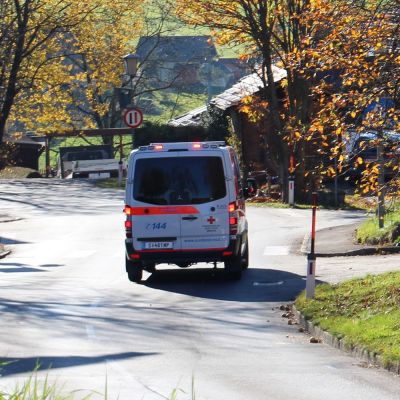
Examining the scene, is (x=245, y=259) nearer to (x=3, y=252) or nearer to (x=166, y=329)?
(x=166, y=329)

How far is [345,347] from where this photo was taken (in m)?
12.1

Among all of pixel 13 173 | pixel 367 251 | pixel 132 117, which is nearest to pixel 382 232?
pixel 367 251

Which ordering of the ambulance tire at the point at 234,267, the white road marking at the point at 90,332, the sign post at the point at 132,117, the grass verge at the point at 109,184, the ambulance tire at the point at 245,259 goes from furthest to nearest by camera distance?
the grass verge at the point at 109,184
the sign post at the point at 132,117
the ambulance tire at the point at 245,259
the ambulance tire at the point at 234,267
the white road marking at the point at 90,332

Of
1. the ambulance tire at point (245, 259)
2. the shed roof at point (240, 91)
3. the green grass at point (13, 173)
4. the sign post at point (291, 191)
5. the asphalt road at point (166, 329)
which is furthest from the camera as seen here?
the green grass at point (13, 173)

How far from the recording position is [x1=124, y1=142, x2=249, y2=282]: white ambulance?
18.5 meters

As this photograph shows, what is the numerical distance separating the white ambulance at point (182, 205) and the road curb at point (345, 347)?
3.99 metres

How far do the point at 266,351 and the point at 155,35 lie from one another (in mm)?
54442

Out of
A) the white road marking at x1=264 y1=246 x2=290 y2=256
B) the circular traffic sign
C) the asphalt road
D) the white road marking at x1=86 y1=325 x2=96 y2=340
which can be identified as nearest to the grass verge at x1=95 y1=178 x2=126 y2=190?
the circular traffic sign

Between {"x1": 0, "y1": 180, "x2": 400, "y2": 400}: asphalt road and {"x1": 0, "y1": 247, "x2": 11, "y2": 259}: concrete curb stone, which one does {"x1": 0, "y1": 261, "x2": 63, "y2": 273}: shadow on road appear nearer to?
{"x1": 0, "y1": 180, "x2": 400, "y2": 400}: asphalt road

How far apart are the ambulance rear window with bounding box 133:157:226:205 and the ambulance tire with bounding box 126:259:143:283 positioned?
1.20 metres

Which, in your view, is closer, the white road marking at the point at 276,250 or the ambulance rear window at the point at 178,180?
the ambulance rear window at the point at 178,180

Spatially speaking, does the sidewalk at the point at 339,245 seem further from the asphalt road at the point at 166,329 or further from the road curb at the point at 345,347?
the road curb at the point at 345,347

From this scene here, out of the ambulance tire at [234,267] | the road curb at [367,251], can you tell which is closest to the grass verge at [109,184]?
the road curb at [367,251]

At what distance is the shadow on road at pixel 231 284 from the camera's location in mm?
17406
